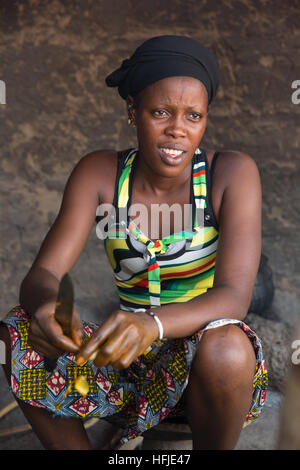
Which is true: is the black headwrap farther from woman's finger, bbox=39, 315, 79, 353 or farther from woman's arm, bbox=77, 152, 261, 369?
woman's finger, bbox=39, 315, 79, 353

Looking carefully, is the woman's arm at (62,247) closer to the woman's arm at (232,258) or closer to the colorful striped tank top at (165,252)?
the colorful striped tank top at (165,252)

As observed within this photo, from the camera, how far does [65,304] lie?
51.4 inches

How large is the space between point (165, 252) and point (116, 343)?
1.94 feet

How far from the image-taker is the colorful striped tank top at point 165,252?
1855mm

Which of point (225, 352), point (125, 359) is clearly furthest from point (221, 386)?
point (125, 359)

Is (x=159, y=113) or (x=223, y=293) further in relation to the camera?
(x=159, y=113)

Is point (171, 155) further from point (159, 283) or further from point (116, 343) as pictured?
point (116, 343)

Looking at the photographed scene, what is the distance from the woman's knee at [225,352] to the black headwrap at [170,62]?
77 centimetres

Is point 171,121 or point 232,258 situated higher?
point 171,121

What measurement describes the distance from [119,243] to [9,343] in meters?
0.48

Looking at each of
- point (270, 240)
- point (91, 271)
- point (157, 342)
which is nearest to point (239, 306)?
point (157, 342)

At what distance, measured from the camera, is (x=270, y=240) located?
3025 mm

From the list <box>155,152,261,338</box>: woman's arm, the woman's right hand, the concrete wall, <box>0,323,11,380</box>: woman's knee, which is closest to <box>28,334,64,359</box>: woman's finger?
the woman's right hand

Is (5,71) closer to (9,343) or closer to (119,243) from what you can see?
(119,243)
